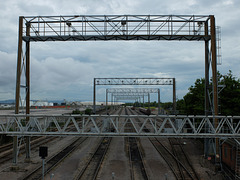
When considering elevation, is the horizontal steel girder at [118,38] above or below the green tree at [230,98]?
above

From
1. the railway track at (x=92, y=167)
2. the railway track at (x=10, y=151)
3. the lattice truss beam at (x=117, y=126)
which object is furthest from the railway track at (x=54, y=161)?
the railway track at (x=10, y=151)

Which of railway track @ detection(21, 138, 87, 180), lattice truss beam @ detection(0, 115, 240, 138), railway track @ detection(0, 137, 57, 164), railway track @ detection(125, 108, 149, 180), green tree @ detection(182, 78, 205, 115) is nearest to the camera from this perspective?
lattice truss beam @ detection(0, 115, 240, 138)

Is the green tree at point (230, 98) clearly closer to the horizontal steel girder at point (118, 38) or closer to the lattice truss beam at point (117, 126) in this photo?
the lattice truss beam at point (117, 126)

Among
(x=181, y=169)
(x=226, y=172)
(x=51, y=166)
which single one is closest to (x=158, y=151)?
(x=181, y=169)

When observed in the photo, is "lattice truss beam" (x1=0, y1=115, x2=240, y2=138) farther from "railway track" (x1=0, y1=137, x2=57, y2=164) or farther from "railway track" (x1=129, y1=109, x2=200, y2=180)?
"railway track" (x1=0, y1=137, x2=57, y2=164)

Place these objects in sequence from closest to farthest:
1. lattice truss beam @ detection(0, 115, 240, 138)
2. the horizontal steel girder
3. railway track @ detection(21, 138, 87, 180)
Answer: lattice truss beam @ detection(0, 115, 240, 138) → railway track @ detection(21, 138, 87, 180) → the horizontal steel girder

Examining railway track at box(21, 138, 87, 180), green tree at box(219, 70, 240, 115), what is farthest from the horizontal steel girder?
railway track at box(21, 138, 87, 180)

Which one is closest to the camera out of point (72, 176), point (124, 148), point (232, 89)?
point (72, 176)

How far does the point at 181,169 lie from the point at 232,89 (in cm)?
1015

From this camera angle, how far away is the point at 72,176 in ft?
43.2

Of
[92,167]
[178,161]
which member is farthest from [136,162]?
[92,167]

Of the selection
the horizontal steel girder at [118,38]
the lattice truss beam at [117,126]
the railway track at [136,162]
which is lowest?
the railway track at [136,162]

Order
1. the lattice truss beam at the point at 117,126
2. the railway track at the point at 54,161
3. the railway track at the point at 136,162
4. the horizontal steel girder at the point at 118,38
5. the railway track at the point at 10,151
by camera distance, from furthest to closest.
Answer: the railway track at the point at 10,151
the horizontal steel girder at the point at 118,38
the railway track at the point at 136,162
the railway track at the point at 54,161
the lattice truss beam at the point at 117,126

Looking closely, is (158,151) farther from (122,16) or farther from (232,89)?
(122,16)
